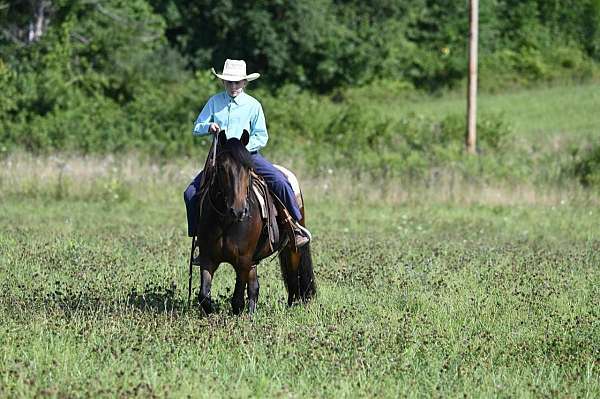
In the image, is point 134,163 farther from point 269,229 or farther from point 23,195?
point 269,229

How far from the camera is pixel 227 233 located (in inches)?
430

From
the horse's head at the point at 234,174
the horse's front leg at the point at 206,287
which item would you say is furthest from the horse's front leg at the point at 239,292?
the horse's head at the point at 234,174

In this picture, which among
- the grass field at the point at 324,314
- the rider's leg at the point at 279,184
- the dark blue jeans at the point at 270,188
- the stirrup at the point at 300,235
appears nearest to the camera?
the grass field at the point at 324,314

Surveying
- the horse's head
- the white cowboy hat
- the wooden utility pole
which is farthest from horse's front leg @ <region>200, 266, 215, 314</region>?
the wooden utility pole

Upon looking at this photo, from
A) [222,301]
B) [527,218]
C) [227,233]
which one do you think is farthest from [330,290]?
[527,218]

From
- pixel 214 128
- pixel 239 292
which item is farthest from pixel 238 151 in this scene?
pixel 239 292

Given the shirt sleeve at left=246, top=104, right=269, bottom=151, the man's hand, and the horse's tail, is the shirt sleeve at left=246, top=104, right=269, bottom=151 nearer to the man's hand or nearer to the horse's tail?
the man's hand

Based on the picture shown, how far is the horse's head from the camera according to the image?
33.9 feet

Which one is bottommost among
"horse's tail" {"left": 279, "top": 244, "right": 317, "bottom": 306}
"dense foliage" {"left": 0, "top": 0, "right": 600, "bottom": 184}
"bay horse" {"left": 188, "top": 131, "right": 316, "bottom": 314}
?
"dense foliage" {"left": 0, "top": 0, "right": 600, "bottom": 184}

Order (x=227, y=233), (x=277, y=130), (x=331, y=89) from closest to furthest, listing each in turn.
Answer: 1. (x=227, y=233)
2. (x=277, y=130)
3. (x=331, y=89)

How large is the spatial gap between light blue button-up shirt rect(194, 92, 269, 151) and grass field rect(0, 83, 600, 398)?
68.0 inches

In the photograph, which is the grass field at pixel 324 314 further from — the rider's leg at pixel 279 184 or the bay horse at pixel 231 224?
the rider's leg at pixel 279 184

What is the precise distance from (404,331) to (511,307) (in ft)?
7.02

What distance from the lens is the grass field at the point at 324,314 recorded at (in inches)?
328
